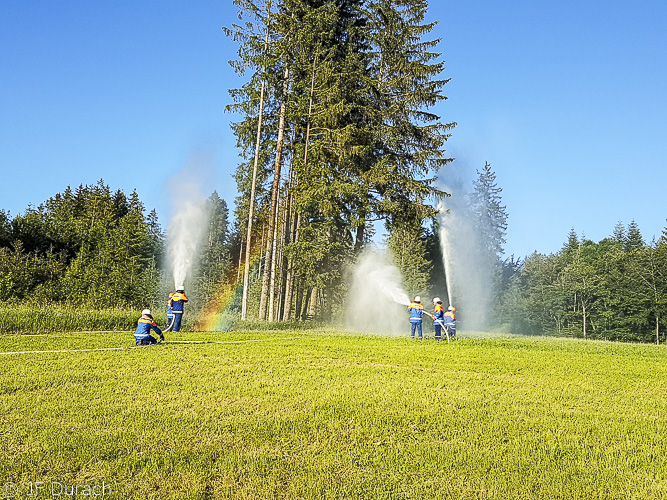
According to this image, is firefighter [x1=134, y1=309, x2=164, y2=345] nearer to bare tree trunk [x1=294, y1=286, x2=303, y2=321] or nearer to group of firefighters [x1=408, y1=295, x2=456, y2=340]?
group of firefighters [x1=408, y1=295, x2=456, y2=340]

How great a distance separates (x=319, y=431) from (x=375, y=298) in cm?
2822

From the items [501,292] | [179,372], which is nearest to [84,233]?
[501,292]

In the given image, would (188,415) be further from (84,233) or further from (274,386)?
(84,233)

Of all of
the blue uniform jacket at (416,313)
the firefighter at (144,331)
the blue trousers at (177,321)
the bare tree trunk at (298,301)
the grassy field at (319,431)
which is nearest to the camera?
the grassy field at (319,431)

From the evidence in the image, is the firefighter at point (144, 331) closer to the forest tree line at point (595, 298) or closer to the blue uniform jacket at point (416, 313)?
the blue uniform jacket at point (416, 313)

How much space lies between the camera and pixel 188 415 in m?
6.25

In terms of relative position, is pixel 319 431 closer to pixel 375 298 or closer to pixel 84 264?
pixel 375 298

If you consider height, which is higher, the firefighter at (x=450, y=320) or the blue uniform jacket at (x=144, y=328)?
the firefighter at (x=450, y=320)

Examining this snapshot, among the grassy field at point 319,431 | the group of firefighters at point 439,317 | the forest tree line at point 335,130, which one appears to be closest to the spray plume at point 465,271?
the forest tree line at point 335,130

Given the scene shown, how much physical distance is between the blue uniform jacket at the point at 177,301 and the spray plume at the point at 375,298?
14264 millimetres

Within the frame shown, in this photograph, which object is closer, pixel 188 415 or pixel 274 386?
pixel 188 415

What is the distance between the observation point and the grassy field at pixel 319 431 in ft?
14.2

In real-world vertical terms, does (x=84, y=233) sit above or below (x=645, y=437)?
above

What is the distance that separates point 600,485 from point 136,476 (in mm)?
3895
